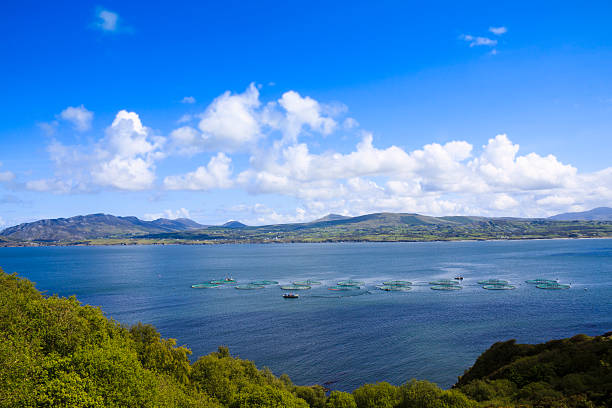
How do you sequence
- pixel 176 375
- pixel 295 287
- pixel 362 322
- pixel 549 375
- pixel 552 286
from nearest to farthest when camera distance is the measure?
pixel 176 375 → pixel 549 375 → pixel 362 322 → pixel 552 286 → pixel 295 287

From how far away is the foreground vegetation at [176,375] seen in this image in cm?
3469

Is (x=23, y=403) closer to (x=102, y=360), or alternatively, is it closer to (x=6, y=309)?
(x=102, y=360)

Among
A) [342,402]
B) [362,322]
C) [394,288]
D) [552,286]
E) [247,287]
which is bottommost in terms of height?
[247,287]

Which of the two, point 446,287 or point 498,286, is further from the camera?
point 446,287

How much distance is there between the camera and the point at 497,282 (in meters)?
188

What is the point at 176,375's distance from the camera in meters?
52.9

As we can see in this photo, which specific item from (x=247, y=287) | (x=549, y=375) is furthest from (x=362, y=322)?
(x=247, y=287)

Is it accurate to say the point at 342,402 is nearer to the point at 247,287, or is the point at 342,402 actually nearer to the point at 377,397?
the point at 377,397

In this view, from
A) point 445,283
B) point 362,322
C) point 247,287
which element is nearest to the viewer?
point 362,322

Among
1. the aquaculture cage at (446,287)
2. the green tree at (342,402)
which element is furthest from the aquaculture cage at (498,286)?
the green tree at (342,402)

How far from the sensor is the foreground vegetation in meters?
34.7

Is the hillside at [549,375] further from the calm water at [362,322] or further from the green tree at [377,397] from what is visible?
the calm water at [362,322]

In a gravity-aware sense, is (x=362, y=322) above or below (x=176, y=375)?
below

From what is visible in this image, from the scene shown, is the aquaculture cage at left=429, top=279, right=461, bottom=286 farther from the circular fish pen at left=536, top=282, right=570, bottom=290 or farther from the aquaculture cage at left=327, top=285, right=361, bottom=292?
the aquaculture cage at left=327, top=285, right=361, bottom=292
